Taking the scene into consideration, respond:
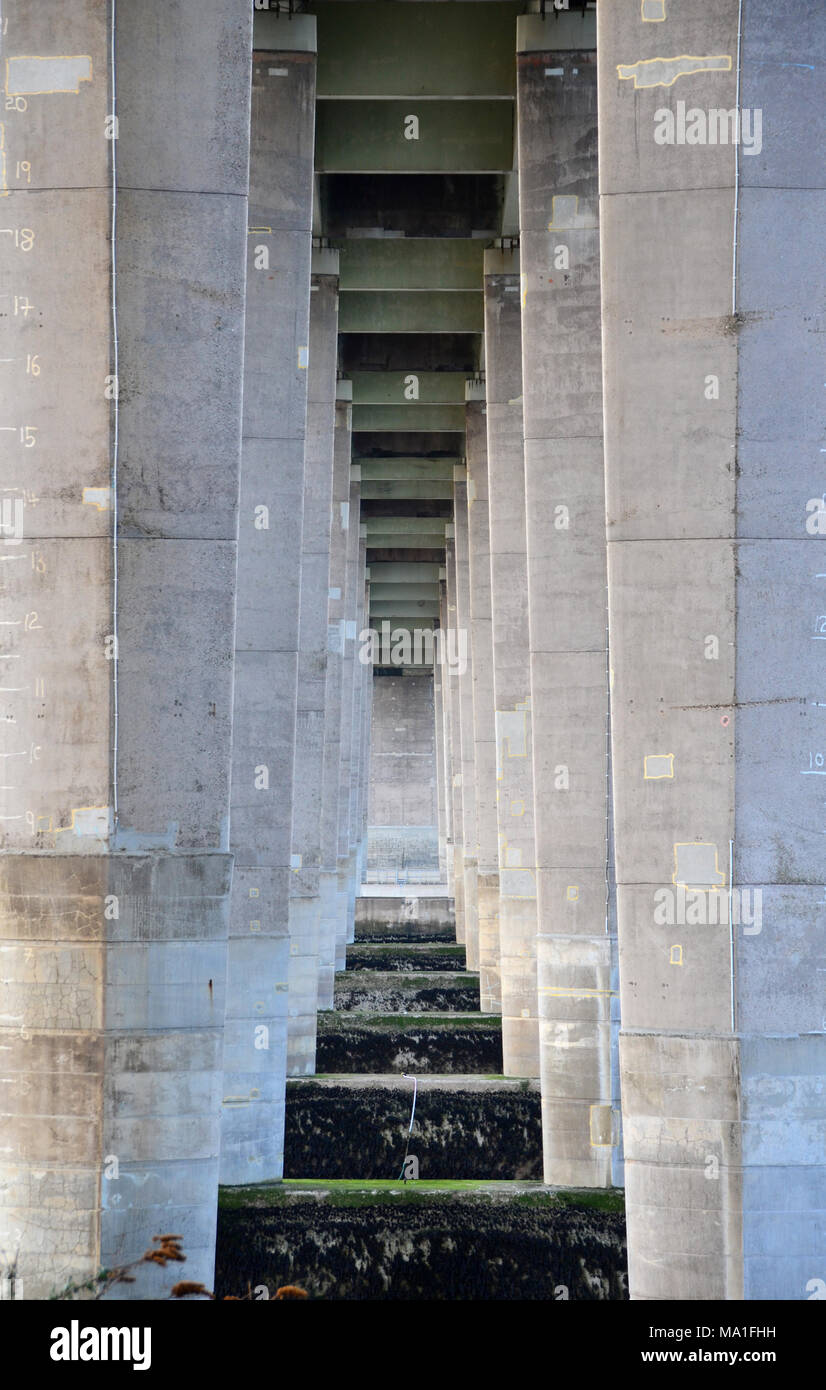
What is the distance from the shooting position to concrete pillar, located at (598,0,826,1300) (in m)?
10.2

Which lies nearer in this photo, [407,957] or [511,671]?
[511,671]

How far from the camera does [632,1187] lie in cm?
1045

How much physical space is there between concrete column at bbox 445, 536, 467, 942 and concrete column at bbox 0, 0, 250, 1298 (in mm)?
35382

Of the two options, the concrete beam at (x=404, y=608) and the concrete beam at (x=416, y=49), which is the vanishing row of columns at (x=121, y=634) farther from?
the concrete beam at (x=404, y=608)

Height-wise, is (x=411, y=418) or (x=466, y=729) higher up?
(x=411, y=418)

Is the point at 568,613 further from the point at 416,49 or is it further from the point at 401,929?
the point at 401,929

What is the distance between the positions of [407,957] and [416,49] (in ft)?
96.1

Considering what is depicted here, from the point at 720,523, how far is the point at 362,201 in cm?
1633

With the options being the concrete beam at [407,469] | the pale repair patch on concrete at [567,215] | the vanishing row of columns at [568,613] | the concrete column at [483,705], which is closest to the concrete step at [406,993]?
the concrete column at [483,705]

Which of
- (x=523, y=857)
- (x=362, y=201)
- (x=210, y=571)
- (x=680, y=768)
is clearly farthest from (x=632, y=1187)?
(x=362, y=201)

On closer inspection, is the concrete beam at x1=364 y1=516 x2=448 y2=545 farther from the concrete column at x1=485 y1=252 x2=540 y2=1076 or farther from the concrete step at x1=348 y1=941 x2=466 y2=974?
the concrete column at x1=485 y1=252 x2=540 y2=1076

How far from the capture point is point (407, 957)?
4353 cm

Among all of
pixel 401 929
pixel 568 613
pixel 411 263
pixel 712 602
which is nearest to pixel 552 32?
pixel 568 613
